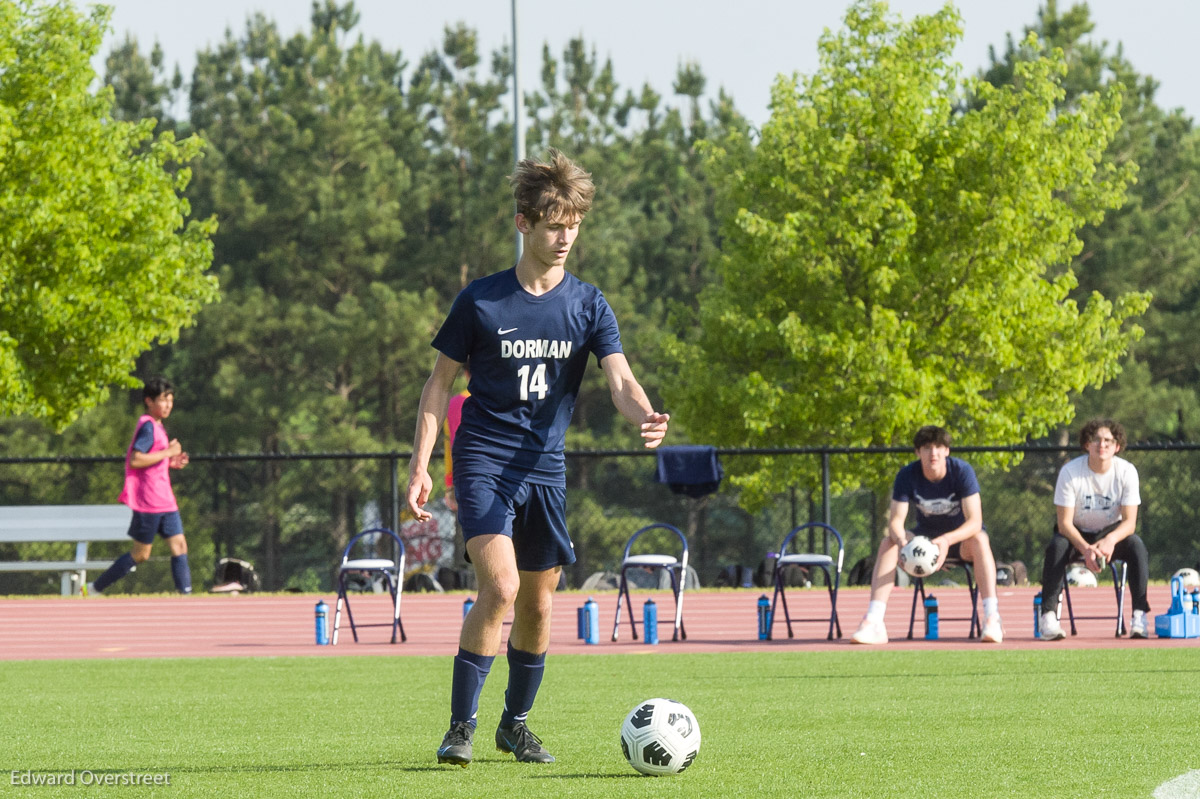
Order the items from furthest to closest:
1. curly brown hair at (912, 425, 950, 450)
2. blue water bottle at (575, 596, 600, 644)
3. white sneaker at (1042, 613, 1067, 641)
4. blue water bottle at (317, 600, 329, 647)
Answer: blue water bottle at (317, 600, 329, 647) → blue water bottle at (575, 596, 600, 644) → white sneaker at (1042, 613, 1067, 641) → curly brown hair at (912, 425, 950, 450)

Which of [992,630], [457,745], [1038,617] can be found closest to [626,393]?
[457,745]

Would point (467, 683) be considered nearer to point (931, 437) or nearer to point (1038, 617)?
point (931, 437)

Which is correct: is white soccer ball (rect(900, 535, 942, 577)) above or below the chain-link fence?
below

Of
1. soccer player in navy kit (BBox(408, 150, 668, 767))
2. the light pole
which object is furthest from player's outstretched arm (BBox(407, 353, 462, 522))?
the light pole

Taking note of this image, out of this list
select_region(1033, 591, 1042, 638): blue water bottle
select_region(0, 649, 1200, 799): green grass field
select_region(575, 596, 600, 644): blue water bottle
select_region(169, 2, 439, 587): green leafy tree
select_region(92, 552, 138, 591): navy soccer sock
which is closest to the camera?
select_region(0, 649, 1200, 799): green grass field

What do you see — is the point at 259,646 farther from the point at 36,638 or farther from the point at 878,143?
the point at 878,143

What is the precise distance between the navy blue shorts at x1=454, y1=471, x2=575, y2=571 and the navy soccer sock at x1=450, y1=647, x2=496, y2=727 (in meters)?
0.38

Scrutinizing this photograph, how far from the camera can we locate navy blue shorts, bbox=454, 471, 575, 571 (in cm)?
568

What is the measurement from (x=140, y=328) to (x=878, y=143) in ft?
46.3

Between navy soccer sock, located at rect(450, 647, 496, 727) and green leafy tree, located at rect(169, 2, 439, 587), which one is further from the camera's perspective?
green leafy tree, located at rect(169, 2, 439, 587)

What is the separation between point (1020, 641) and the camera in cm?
1221

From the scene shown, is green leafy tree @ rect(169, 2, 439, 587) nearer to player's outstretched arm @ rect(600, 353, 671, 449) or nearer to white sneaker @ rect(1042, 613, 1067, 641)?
white sneaker @ rect(1042, 613, 1067, 641)

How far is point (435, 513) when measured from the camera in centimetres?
3616

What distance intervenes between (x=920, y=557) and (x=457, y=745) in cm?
649
